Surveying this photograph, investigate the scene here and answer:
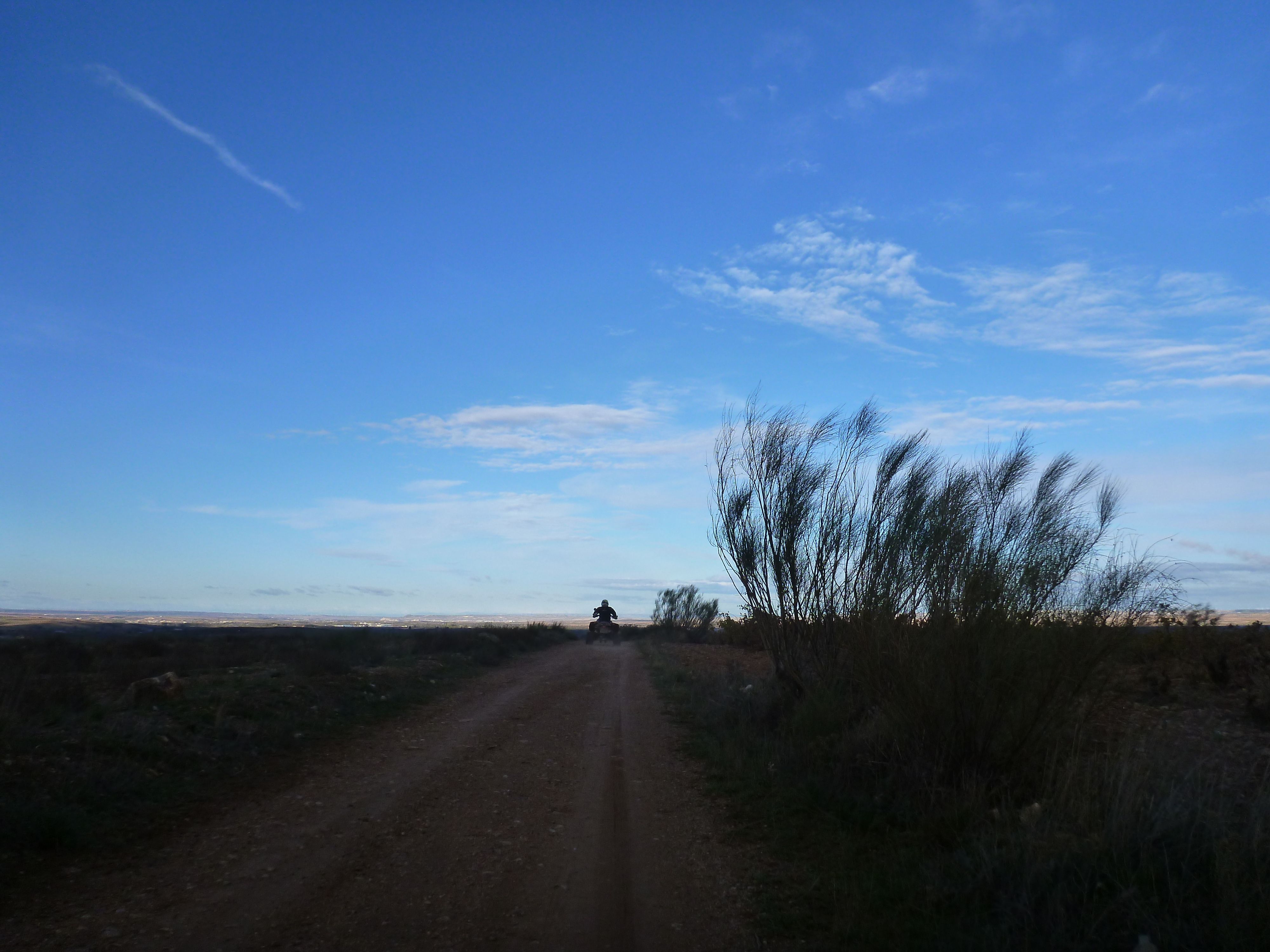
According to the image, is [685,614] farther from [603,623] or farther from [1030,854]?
[1030,854]

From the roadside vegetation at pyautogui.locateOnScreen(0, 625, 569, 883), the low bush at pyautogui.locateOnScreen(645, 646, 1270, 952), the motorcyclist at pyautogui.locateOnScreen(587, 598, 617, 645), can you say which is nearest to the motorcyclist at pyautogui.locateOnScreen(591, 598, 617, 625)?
the motorcyclist at pyautogui.locateOnScreen(587, 598, 617, 645)

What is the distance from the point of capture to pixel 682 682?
22359mm

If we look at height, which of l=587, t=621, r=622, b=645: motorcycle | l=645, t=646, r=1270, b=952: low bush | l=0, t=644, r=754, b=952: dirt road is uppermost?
l=587, t=621, r=622, b=645: motorcycle

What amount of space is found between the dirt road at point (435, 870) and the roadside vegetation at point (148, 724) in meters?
0.76

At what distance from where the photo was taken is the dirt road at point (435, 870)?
530 cm

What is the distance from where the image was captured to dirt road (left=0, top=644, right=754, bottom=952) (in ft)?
17.4

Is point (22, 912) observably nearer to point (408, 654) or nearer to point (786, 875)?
point (786, 875)

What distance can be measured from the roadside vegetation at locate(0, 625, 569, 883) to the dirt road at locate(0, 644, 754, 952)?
0.76m

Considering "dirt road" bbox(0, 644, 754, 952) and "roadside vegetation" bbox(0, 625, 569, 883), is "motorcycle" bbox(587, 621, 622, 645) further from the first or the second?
"dirt road" bbox(0, 644, 754, 952)

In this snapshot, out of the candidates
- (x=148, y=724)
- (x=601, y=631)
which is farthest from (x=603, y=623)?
(x=148, y=724)

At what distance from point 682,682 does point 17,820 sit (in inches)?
669

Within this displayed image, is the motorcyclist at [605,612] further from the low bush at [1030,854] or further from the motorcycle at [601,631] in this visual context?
the low bush at [1030,854]

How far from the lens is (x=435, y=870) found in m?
6.57

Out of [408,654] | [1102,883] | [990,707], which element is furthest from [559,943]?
[408,654]
